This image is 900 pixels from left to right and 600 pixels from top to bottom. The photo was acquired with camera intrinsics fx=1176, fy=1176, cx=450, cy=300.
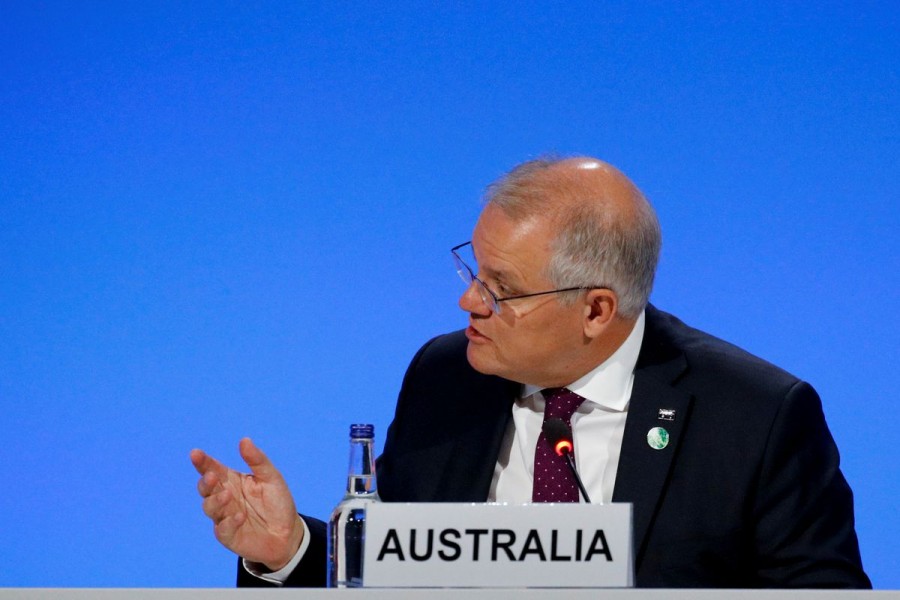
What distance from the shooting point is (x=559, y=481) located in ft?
7.15

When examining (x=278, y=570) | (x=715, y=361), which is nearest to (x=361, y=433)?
(x=278, y=570)

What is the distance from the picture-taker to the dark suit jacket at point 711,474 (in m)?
2.09

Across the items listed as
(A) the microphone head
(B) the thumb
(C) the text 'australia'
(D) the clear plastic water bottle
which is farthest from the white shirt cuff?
(C) the text 'australia'

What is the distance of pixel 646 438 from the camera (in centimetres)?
219

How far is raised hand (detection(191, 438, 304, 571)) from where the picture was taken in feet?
5.99

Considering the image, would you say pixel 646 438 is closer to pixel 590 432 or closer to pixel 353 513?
pixel 590 432

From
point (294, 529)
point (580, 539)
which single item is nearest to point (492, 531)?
point (580, 539)

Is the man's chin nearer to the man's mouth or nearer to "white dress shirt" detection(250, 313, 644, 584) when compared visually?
the man's mouth

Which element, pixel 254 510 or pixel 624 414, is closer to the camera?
pixel 254 510

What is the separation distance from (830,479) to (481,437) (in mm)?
657

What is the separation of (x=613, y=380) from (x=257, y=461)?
2.52ft

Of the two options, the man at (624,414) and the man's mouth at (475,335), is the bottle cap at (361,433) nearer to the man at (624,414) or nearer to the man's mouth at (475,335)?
the man at (624,414)

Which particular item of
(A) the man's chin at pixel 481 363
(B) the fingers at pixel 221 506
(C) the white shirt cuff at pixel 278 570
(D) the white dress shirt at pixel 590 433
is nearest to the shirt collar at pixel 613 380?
(D) the white dress shirt at pixel 590 433

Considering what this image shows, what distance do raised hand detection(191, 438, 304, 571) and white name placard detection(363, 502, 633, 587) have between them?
47 cm
